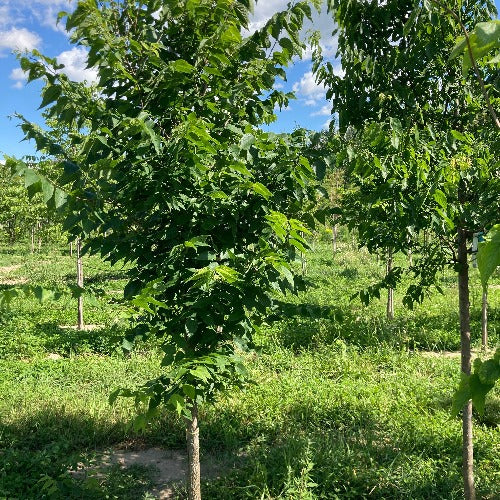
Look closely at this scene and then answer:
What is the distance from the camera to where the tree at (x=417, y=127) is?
3340 millimetres

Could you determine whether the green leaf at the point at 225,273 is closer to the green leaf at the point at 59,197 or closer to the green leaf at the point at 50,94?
the green leaf at the point at 59,197

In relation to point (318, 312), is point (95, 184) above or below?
above

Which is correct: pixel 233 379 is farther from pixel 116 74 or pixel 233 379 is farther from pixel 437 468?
pixel 437 468

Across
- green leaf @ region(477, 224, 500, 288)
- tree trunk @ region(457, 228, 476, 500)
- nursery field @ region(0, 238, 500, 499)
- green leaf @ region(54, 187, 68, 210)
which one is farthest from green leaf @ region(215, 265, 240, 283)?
tree trunk @ region(457, 228, 476, 500)

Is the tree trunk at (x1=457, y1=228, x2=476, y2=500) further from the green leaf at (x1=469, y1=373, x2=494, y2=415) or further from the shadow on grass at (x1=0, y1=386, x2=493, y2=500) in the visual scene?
the green leaf at (x1=469, y1=373, x2=494, y2=415)

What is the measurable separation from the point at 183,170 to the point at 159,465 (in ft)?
13.2

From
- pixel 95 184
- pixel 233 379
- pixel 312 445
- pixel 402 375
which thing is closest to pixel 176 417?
pixel 312 445

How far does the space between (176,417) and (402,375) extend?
147 inches

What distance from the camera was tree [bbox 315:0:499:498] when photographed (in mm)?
3340

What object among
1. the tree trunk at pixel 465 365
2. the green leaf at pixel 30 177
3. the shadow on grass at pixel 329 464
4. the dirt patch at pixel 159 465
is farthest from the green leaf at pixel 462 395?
the dirt patch at pixel 159 465

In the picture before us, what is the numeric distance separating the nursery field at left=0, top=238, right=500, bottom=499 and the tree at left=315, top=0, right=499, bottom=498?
2.56ft

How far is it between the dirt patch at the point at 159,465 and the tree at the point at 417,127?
2.70 m

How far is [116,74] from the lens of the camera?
2730 mm

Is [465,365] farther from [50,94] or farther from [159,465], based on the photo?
[50,94]
